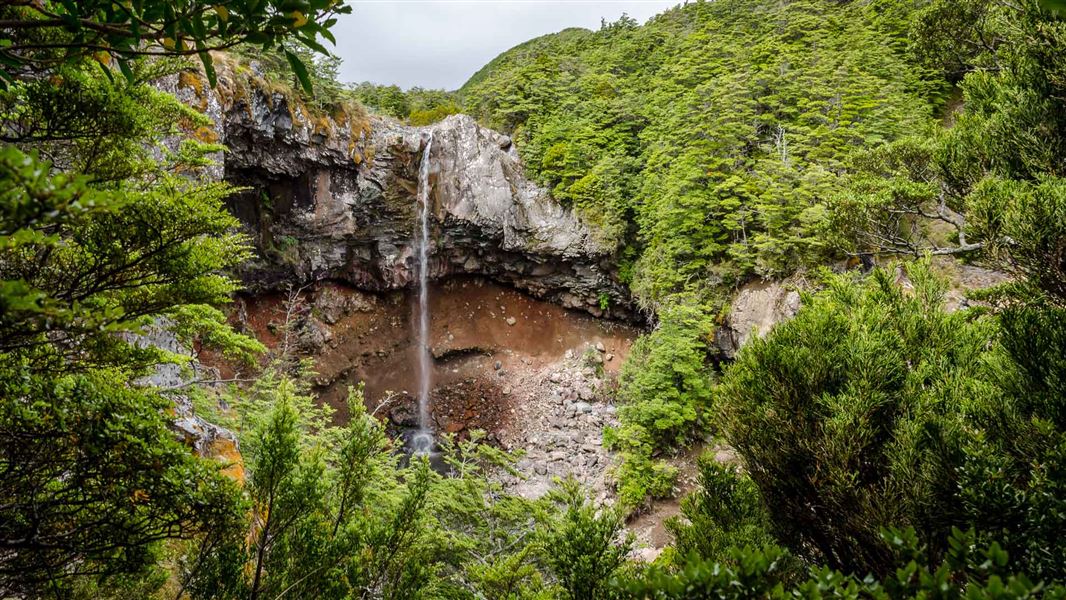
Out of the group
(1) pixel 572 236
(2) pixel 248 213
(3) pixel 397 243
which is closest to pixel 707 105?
(1) pixel 572 236

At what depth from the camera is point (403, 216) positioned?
13.7 metres

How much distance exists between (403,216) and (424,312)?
121 inches

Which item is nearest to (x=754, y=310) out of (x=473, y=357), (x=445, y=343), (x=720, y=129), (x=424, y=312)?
(x=720, y=129)

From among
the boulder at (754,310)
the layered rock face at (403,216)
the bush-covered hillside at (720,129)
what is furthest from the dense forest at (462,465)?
the layered rock face at (403,216)

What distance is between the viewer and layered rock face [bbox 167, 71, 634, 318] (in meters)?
12.4

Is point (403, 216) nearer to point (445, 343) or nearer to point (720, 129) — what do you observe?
point (445, 343)

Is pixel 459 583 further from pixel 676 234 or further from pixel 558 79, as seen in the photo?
pixel 558 79

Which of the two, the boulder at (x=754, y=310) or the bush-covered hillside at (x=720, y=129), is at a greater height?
the bush-covered hillside at (x=720, y=129)

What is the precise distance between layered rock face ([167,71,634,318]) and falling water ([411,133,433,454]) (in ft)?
0.60

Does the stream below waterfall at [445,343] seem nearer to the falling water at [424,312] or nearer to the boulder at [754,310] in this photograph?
the falling water at [424,312]

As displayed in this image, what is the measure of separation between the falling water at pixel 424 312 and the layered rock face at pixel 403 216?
0.18 m

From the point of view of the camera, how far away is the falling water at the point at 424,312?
12812 mm

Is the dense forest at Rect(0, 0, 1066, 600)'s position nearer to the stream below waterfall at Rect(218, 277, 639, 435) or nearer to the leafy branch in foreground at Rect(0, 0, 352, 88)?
the leafy branch in foreground at Rect(0, 0, 352, 88)

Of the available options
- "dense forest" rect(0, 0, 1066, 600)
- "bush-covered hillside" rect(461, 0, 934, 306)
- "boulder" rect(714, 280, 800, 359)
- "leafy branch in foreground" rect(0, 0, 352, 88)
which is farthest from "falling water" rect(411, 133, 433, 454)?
"leafy branch in foreground" rect(0, 0, 352, 88)
